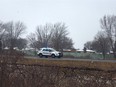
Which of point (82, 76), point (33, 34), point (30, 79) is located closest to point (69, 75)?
point (82, 76)

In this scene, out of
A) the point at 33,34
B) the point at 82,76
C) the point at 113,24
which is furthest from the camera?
the point at 33,34

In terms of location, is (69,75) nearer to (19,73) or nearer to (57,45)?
(19,73)

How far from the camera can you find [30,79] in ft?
29.9

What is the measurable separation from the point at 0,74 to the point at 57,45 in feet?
264

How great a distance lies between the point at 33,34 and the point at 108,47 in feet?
91.8

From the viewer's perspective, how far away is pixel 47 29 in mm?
105438

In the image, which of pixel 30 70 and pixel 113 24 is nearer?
pixel 30 70

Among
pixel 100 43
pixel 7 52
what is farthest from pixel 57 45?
pixel 7 52

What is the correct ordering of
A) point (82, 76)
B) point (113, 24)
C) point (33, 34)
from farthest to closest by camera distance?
point (33, 34) < point (113, 24) < point (82, 76)

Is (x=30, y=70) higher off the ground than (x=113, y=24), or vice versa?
(x=113, y=24)

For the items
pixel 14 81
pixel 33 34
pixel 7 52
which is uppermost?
pixel 33 34

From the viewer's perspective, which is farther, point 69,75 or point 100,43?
point 100,43

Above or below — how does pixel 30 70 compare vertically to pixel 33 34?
below

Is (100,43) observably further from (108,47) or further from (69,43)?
(69,43)
